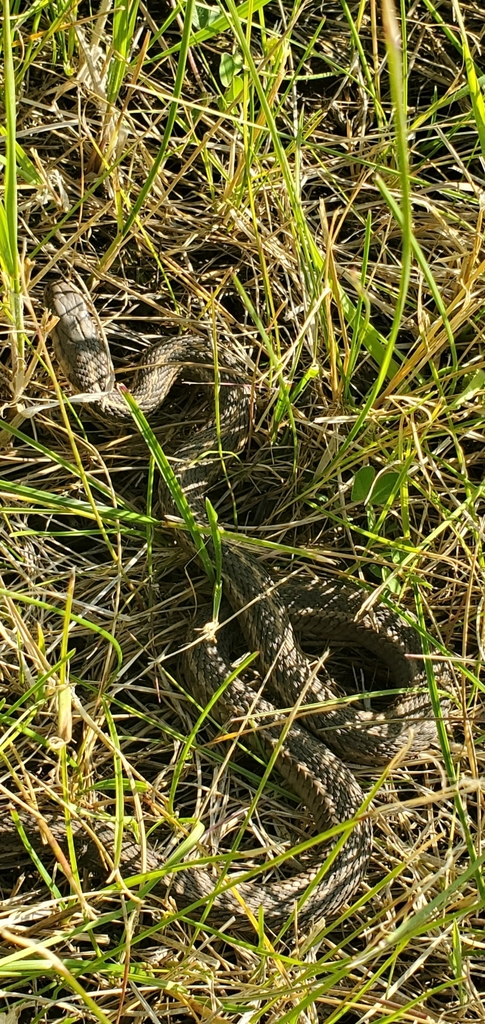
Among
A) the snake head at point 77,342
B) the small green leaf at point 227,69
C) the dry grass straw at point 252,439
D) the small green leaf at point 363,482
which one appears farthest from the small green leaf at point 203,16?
the small green leaf at point 363,482

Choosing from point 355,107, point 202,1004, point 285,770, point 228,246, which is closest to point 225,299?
point 228,246

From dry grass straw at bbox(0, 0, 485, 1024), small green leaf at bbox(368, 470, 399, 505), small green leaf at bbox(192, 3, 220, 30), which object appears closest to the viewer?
dry grass straw at bbox(0, 0, 485, 1024)

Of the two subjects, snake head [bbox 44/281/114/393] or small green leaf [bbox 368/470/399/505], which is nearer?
small green leaf [bbox 368/470/399/505]

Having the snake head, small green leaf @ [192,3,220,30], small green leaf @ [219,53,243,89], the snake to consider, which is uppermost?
small green leaf @ [192,3,220,30]

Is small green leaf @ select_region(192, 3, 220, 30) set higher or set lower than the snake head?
higher

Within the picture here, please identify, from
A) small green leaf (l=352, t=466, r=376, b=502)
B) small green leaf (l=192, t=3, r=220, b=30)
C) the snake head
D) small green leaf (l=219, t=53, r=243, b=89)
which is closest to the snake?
the snake head

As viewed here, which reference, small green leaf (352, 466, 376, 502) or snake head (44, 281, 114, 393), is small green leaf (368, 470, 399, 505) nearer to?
small green leaf (352, 466, 376, 502)

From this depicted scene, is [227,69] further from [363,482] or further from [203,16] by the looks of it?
[363,482]
